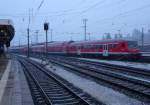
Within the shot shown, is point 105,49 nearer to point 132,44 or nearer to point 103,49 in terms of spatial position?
point 103,49

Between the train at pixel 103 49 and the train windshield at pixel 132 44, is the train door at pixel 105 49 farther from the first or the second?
the train windshield at pixel 132 44

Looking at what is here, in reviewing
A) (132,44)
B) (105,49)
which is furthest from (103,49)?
(132,44)

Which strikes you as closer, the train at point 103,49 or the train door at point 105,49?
the train at point 103,49

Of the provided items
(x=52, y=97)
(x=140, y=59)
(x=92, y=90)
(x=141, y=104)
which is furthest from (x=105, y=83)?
(x=140, y=59)

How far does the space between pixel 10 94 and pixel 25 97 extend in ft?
3.30

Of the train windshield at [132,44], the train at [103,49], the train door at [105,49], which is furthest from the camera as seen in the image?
the train door at [105,49]

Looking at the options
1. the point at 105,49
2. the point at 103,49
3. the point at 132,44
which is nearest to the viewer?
the point at 132,44

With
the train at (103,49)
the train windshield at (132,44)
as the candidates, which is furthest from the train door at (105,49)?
the train windshield at (132,44)

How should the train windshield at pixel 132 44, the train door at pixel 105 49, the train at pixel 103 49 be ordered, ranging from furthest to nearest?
the train door at pixel 105 49 < the train windshield at pixel 132 44 < the train at pixel 103 49

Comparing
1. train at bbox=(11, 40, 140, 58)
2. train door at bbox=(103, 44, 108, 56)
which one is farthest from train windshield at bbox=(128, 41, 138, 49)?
train door at bbox=(103, 44, 108, 56)

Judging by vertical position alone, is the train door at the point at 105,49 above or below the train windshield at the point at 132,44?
below

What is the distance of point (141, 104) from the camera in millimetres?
12523

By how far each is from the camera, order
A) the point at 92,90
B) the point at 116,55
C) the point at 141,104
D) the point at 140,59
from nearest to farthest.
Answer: the point at 141,104
the point at 92,90
the point at 140,59
the point at 116,55

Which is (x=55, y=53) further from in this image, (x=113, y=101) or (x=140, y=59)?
(x=113, y=101)
